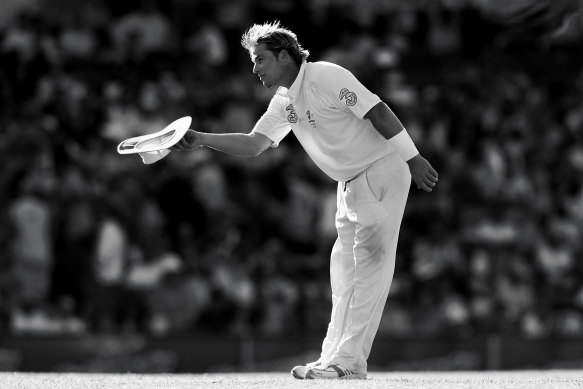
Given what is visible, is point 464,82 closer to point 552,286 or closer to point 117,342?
point 552,286

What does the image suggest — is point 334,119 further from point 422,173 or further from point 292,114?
point 422,173

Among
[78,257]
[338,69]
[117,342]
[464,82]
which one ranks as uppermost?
[464,82]

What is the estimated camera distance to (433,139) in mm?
14828

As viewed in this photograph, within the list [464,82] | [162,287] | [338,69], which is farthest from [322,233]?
[338,69]

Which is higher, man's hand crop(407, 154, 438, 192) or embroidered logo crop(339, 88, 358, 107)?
embroidered logo crop(339, 88, 358, 107)

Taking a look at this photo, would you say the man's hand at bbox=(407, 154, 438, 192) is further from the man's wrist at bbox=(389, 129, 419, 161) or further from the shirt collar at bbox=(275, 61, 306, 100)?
the shirt collar at bbox=(275, 61, 306, 100)

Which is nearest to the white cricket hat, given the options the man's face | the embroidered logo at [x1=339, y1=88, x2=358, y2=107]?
the man's face

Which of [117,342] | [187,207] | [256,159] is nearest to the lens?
[117,342]

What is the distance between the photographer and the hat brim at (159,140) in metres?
6.66

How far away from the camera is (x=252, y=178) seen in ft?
45.1

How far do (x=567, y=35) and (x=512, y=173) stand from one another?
2.63 metres

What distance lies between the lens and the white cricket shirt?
658 centimetres

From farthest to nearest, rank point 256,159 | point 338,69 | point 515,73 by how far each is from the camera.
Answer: point 515,73, point 256,159, point 338,69

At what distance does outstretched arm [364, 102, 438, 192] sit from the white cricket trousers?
0.24 meters
